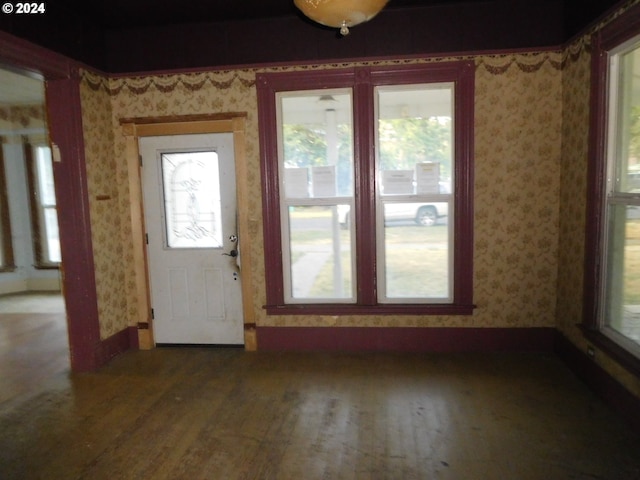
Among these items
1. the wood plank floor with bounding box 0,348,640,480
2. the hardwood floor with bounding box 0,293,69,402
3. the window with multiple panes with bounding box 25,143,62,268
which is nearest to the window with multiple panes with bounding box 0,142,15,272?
the window with multiple panes with bounding box 25,143,62,268

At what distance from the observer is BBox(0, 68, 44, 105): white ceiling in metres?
4.96

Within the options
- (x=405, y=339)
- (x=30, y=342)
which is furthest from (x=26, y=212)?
(x=405, y=339)

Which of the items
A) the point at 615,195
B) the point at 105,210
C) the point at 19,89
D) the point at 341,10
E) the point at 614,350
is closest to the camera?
the point at 341,10

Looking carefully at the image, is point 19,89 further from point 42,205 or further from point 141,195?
point 141,195

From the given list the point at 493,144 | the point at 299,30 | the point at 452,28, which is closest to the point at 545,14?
the point at 452,28

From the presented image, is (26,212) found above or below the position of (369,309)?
above

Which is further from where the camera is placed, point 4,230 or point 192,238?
point 4,230

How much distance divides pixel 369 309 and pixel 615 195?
2023mm

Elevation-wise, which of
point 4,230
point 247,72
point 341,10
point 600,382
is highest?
point 247,72

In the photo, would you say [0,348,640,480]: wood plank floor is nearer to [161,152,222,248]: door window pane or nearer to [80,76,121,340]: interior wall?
[80,76,121,340]: interior wall

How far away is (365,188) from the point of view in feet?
12.5

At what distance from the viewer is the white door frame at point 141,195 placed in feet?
12.9

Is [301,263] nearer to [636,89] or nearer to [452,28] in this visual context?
[452,28]

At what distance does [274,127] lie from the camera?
3.88m
